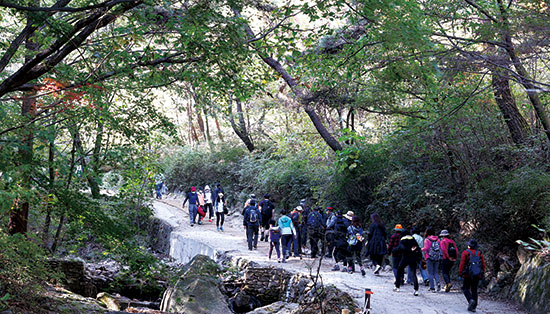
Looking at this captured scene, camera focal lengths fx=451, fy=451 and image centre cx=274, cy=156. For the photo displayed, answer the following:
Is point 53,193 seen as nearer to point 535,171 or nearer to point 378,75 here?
point 378,75

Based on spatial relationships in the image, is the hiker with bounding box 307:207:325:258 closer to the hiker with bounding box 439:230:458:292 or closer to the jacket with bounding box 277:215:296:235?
the jacket with bounding box 277:215:296:235

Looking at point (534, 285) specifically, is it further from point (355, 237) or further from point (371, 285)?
point (355, 237)

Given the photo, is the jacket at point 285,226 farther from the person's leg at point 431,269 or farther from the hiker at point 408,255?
the person's leg at point 431,269

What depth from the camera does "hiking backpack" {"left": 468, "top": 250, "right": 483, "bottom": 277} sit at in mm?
9961

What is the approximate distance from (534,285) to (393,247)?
11.1 feet

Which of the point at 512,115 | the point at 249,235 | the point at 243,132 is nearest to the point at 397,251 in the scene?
the point at 512,115

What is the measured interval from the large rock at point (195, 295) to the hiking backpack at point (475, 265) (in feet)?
18.2

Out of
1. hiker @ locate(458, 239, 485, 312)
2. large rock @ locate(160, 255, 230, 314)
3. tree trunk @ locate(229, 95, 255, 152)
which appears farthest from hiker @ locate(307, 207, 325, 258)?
tree trunk @ locate(229, 95, 255, 152)

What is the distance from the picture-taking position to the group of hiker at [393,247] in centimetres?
1018

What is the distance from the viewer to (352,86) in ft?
51.2

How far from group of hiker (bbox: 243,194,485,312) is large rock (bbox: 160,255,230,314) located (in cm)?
299

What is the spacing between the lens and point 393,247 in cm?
1222

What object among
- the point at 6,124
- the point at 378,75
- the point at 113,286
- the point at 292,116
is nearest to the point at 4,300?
the point at 6,124

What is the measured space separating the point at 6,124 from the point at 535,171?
11.8 m
